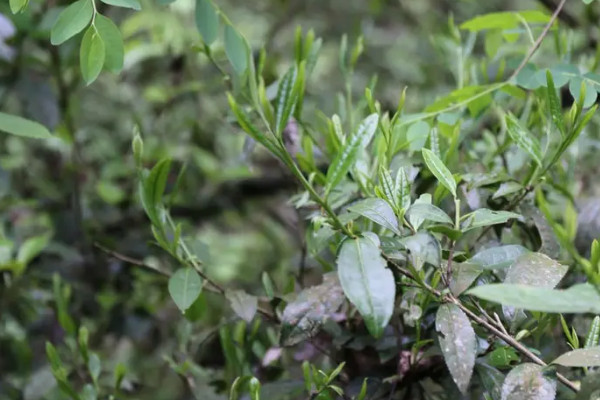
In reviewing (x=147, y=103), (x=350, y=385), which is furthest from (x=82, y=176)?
(x=350, y=385)

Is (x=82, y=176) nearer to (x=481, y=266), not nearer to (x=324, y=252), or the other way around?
(x=324, y=252)

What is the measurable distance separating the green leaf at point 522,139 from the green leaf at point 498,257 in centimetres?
8

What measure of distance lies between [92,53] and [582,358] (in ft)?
1.47

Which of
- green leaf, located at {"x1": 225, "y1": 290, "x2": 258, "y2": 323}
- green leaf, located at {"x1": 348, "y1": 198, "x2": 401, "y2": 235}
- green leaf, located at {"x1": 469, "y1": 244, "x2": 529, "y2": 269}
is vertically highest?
green leaf, located at {"x1": 348, "y1": 198, "x2": 401, "y2": 235}

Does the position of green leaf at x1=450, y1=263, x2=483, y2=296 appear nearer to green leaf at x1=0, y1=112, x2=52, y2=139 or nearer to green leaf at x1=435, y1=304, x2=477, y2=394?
green leaf at x1=435, y1=304, x2=477, y2=394

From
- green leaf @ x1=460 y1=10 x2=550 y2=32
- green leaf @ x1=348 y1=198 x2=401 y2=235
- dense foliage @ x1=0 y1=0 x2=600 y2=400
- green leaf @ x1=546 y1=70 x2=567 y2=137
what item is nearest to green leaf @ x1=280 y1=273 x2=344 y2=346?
dense foliage @ x1=0 y1=0 x2=600 y2=400

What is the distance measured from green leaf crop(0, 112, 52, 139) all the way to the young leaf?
341mm

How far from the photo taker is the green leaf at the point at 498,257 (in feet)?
1.74

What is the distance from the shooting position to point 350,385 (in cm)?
62

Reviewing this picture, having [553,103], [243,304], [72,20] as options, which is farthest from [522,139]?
[72,20]

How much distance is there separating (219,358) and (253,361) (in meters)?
0.12

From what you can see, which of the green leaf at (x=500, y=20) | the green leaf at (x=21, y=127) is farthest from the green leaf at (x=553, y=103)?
the green leaf at (x=21, y=127)

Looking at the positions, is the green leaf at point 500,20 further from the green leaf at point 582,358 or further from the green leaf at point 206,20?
the green leaf at point 582,358

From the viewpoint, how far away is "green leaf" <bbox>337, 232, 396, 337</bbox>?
44 cm
